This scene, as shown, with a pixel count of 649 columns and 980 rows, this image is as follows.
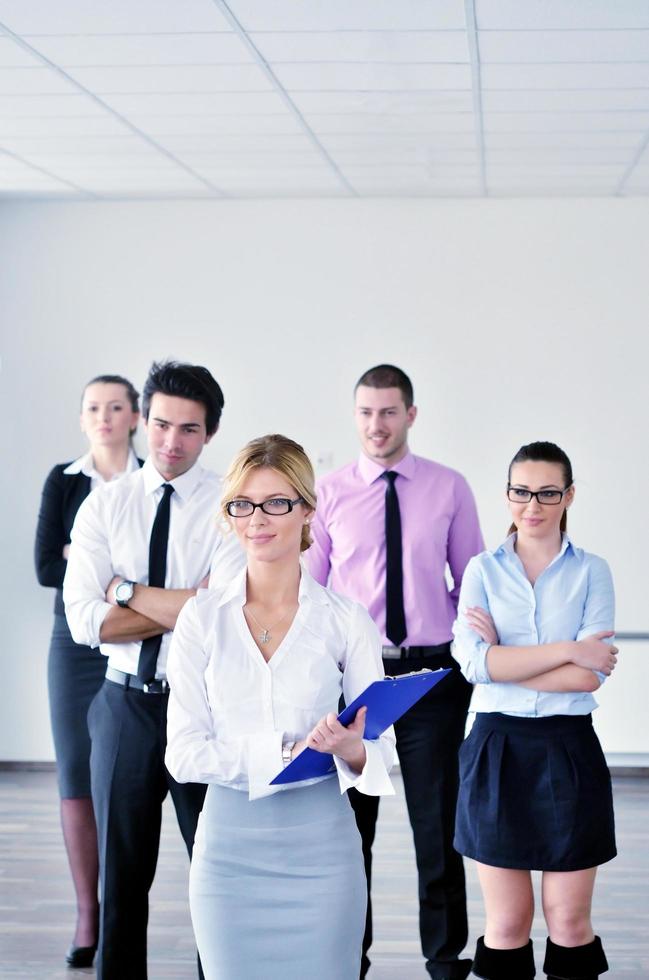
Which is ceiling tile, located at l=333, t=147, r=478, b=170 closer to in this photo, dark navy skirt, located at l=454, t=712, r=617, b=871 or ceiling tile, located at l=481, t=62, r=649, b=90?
ceiling tile, located at l=481, t=62, r=649, b=90

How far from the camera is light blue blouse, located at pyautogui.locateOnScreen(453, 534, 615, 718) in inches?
139

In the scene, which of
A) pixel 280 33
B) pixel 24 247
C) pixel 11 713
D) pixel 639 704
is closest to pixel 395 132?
pixel 280 33

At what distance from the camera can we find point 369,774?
2.53 meters

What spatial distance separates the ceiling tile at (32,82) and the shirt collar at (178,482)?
1798 mm

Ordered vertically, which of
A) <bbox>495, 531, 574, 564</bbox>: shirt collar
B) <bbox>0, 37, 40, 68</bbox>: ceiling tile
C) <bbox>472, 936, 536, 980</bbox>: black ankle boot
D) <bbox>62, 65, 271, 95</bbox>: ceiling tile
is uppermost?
<bbox>62, 65, 271, 95</bbox>: ceiling tile

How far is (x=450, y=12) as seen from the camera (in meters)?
3.82

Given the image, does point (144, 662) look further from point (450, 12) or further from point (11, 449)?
point (11, 449)

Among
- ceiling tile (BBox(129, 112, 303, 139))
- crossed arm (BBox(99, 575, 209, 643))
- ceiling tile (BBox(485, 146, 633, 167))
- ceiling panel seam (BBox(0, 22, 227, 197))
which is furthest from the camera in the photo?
ceiling tile (BBox(485, 146, 633, 167))

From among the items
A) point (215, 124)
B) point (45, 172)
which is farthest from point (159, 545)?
point (45, 172)

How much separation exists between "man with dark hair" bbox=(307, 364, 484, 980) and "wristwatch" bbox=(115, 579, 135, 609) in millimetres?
1100

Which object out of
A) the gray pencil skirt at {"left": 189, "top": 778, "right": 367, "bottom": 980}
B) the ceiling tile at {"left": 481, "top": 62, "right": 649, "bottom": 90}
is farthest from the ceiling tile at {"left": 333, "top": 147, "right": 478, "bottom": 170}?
the gray pencil skirt at {"left": 189, "top": 778, "right": 367, "bottom": 980}

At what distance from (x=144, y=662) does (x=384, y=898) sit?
2.29 meters

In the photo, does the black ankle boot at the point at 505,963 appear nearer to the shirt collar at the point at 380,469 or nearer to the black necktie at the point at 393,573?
the black necktie at the point at 393,573

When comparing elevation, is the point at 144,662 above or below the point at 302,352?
below
